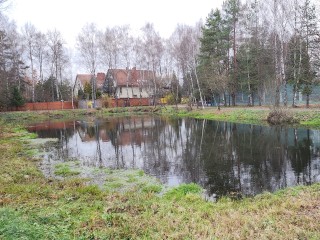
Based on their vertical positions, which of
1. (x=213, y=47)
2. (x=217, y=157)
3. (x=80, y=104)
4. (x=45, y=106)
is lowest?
(x=217, y=157)

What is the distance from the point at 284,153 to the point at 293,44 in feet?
76.8

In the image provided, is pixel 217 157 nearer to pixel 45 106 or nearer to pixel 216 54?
pixel 216 54

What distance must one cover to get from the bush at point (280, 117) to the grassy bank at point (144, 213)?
64.3ft

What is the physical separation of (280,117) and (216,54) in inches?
843

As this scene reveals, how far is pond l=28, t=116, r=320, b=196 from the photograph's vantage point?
11.1 meters

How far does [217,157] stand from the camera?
1530 cm

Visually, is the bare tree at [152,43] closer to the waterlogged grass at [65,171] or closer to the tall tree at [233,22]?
the tall tree at [233,22]

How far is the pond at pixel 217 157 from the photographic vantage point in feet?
36.4

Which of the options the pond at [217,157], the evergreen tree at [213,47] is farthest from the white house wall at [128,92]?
the pond at [217,157]

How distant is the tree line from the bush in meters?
0.88

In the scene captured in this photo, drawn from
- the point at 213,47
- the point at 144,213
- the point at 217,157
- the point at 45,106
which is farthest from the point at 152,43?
the point at 144,213

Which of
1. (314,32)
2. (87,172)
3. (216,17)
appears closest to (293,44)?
(314,32)

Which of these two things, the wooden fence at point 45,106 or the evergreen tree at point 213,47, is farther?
the wooden fence at point 45,106

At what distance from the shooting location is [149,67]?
55.3 m
